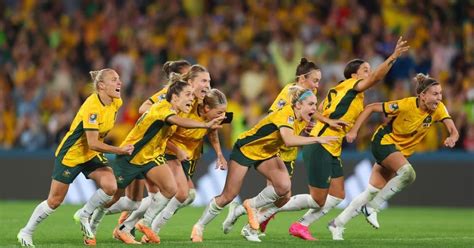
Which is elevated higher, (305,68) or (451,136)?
(305,68)

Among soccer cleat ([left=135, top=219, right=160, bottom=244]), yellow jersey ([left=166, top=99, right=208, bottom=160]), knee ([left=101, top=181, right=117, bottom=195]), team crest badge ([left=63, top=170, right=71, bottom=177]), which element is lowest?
soccer cleat ([left=135, top=219, right=160, bottom=244])

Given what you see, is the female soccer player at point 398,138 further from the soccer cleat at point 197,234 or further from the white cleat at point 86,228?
the white cleat at point 86,228

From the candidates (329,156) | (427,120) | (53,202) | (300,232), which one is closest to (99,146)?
(53,202)

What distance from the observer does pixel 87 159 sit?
13156mm

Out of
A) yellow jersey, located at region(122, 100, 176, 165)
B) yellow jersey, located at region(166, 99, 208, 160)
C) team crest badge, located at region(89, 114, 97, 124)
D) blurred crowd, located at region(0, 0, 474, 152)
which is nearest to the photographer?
team crest badge, located at region(89, 114, 97, 124)

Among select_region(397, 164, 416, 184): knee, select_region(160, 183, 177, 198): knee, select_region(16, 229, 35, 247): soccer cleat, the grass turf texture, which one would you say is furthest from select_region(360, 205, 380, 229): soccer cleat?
select_region(16, 229, 35, 247): soccer cleat

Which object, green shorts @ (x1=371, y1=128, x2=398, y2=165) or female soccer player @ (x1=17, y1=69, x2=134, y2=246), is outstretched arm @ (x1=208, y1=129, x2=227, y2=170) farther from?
green shorts @ (x1=371, y1=128, x2=398, y2=165)

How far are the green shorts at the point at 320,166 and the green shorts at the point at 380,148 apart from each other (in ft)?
2.31

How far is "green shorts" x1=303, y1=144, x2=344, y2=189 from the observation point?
46.6ft

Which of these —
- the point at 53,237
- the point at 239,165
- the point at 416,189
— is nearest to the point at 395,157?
the point at 239,165

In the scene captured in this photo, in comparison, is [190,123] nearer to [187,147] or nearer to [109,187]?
[109,187]

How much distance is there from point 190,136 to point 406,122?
279cm

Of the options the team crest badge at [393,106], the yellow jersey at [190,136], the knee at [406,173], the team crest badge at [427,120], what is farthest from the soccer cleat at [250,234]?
the team crest badge at [427,120]

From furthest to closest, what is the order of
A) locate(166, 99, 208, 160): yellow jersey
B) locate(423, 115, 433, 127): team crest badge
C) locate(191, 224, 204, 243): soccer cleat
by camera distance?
locate(423, 115, 433, 127): team crest badge
locate(166, 99, 208, 160): yellow jersey
locate(191, 224, 204, 243): soccer cleat
